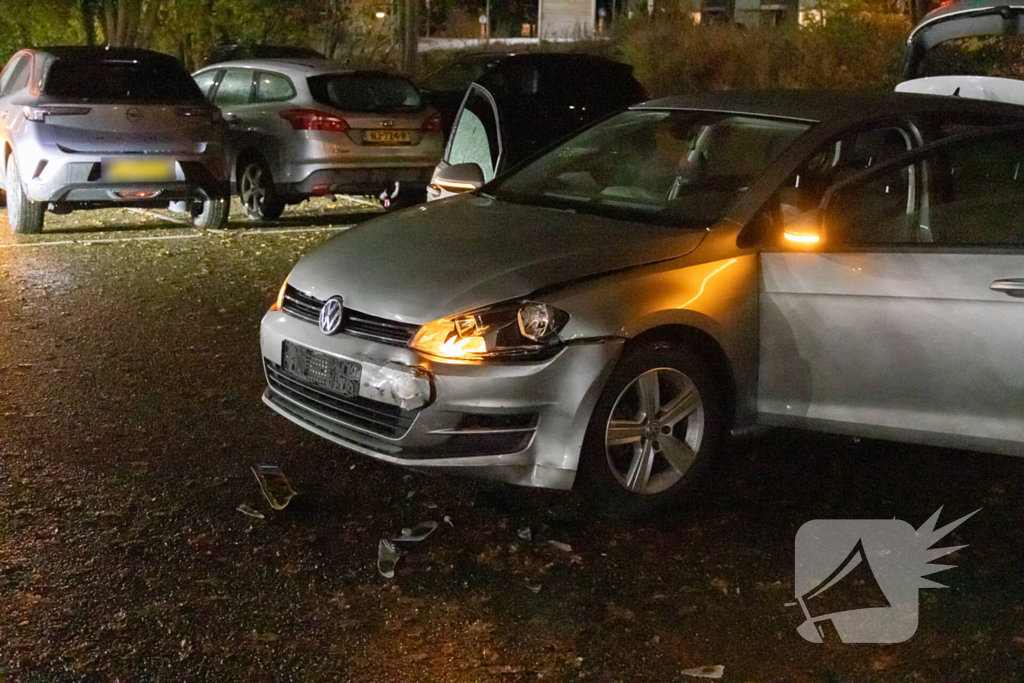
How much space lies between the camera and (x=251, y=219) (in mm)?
12062

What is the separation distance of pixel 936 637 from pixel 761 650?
0.57 m

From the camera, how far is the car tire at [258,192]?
1173 cm

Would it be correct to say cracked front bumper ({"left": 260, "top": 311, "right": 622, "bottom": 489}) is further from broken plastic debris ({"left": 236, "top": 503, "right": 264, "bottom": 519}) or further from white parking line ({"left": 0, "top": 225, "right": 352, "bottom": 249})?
white parking line ({"left": 0, "top": 225, "right": 352, "bottom": 249})

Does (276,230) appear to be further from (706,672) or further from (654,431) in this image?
(706,672)

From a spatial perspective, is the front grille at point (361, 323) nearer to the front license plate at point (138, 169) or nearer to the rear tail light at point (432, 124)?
the front license plate at point (138, 169)

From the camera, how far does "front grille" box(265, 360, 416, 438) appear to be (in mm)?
4477

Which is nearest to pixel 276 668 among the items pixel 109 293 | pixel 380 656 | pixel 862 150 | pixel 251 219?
pixel 380 656

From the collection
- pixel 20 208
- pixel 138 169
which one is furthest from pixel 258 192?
pixel 20 208

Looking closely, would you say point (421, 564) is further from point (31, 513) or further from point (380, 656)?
point (31, 513)

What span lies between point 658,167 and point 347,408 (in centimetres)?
187

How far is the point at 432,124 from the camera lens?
11914 mm

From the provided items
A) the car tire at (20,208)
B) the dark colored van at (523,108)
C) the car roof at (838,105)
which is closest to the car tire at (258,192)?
the car tire at (20,208)

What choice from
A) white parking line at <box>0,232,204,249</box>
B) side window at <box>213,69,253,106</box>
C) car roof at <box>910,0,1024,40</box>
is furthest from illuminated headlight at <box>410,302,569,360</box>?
side window at <box>213,69,253,106</box>
